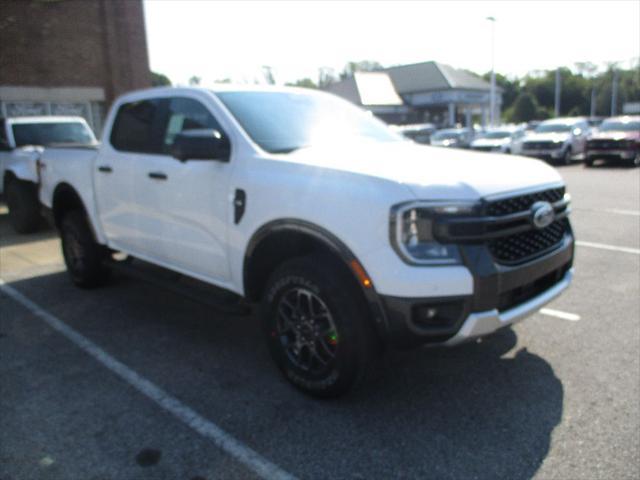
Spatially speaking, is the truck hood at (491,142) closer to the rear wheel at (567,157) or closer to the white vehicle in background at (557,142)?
the white vehicle in background at (557,142)

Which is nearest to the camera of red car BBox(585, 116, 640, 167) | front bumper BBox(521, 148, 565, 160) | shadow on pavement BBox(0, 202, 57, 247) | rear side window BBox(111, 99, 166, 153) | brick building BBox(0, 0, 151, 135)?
rear side window BBox(111, 99, 166, 153)

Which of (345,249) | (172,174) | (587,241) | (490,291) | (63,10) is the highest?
(63,10)

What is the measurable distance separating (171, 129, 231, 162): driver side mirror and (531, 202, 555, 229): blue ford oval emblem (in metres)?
1.94

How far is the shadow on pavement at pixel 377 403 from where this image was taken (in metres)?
2.80

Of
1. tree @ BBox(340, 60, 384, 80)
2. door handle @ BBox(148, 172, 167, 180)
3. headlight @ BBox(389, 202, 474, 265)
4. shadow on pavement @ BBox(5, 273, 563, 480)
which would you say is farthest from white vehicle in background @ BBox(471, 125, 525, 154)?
tree @ BBox(340, 60, 384, 80)

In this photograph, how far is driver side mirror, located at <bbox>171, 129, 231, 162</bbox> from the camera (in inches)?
139

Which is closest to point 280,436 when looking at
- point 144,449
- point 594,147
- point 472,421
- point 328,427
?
point 328,427

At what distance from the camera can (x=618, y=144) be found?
63.1 feet

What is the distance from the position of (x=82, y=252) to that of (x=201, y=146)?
9.01ft

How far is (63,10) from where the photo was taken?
17.2 m

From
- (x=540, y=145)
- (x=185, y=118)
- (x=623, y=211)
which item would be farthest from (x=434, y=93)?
(x=185, y=118)

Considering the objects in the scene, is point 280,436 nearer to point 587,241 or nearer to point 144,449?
point 144,449

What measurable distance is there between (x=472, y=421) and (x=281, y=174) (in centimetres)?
180

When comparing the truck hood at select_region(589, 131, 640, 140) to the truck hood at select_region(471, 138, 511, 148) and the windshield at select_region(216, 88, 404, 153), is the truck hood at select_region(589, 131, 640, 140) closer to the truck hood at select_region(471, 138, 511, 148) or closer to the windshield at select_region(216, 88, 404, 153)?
the truck hood at select_region(471, 138, 511, 148)
